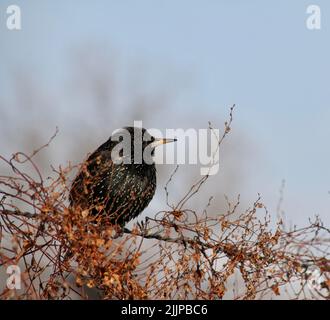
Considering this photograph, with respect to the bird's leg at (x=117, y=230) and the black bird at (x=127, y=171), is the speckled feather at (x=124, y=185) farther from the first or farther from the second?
the bird's leg at (x=117, y=230)

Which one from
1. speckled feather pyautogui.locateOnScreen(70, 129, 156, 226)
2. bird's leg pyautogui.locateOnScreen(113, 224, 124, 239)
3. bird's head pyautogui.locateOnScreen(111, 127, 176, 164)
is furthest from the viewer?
bird's head pyautogui.locateOnScreen(111, 127, 176, 164)

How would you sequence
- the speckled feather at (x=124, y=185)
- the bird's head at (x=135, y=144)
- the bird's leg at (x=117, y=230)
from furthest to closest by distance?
the bird's head at (x=135, y=144) → the speckled feather at (x=124, y=185) → the bird's leg at (x=117, y=230)

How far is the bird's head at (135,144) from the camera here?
6266mm

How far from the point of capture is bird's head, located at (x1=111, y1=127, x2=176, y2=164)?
627 cm

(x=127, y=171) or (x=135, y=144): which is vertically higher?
(x=135, y=144)

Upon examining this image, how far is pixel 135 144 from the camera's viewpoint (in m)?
6.42

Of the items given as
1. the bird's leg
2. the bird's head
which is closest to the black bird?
the bird's head

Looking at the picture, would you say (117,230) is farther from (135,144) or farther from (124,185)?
(135,144)

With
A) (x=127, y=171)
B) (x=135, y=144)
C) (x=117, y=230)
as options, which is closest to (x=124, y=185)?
(x=127, y=171)

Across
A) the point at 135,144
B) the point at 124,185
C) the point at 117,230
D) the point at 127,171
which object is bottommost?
the point at 117,230

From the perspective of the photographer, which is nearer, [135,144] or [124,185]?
[124,185]

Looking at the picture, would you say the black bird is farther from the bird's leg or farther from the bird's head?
the bird's leg

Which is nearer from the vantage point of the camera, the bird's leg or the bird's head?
the bird's leg

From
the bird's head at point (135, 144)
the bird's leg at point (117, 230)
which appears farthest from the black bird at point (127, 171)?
the bird's leg at point (117, 230)
